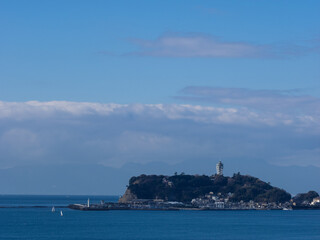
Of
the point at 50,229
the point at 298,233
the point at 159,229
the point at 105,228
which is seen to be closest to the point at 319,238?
the point at 298,233

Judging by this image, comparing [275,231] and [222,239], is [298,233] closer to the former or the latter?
[275,231]

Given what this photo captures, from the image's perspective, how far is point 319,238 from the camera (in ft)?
416

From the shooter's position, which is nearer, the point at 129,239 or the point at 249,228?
the point at 129,239

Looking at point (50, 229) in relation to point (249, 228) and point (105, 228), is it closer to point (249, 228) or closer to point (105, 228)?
point (105, 228)

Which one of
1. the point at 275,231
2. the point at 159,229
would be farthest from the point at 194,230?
the point at 275,231

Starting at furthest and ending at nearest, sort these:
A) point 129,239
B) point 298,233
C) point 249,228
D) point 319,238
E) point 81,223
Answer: point 81,223
point 249,228
point 298,233
point 319,238
point 129,239

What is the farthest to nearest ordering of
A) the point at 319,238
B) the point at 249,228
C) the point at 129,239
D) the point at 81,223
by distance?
the point at 81,223
the point at 249,228
the point at 319,238
the point at 129,239

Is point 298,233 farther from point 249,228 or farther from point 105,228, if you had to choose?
point 105,228

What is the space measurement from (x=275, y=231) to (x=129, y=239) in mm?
38868

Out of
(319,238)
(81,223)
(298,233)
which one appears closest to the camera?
(319,238)

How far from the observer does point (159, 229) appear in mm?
142125

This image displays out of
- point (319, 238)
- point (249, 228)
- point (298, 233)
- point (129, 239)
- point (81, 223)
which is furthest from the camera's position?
point (81, 223)

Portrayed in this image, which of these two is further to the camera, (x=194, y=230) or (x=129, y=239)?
(x=194, y=230)

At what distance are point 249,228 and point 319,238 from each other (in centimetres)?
2475
